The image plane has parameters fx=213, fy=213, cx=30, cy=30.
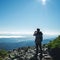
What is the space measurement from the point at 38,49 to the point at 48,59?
3.20 metres

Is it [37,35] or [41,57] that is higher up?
[37,35]

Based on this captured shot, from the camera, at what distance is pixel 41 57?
1906cm

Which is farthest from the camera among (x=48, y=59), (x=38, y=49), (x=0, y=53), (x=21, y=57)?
(x=0, y=53)

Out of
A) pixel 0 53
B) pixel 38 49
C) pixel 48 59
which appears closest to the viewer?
pixel 48 59

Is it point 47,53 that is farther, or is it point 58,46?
point 47,53

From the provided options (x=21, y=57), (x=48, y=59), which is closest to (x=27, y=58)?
(x=21, y=57)

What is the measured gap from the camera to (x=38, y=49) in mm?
21281

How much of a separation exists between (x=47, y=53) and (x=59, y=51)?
229 cm

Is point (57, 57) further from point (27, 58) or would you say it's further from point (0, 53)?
point (0, 53)

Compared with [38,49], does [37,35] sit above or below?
above

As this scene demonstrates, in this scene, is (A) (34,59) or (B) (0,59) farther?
(B) (0,59)

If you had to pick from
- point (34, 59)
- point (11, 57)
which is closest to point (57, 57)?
point (34, 59)

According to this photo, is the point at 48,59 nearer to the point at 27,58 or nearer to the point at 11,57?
the point at 27,58

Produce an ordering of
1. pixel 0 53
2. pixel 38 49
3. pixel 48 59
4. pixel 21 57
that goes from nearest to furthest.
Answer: pixel 48 59
pixel 21 57
pixel 38 49
pixel 0 53
